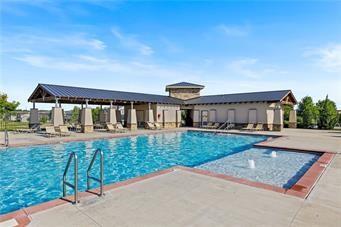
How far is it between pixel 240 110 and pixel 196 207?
20.0 m

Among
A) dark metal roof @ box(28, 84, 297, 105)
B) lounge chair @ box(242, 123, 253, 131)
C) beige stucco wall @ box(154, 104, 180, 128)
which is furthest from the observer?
beige stucco wall @ box(154, 104, 180, 128)

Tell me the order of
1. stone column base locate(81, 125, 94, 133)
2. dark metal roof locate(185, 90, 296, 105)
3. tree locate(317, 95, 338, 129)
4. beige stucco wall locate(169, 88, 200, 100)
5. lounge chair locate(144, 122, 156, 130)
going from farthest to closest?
beige stucco wall locate(169, 88, 200, 100), tree locate(317, 95, 338, 129), lounge chair locate(144, 122, 156, 130), dark metal roof locate(185, 90, 296, 105), stone column base locate(81, 125, 94, 133)

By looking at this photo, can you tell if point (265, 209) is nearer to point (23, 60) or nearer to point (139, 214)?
point (139, 214)

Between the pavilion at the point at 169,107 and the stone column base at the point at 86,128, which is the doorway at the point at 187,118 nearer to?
the pavilion at the point at 169,107

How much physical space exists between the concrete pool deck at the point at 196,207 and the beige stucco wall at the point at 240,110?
16638 mm

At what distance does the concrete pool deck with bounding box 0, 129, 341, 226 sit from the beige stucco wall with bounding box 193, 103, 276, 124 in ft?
54.6

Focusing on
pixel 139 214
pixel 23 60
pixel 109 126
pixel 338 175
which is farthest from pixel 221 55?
pixel 139 214

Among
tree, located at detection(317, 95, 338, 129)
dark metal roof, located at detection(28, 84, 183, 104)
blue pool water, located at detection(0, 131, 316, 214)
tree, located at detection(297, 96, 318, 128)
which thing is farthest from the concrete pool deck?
tree, located at detection(297, 96, 318, 128)

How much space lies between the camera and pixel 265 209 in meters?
3.39

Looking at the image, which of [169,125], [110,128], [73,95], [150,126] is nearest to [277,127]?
[169,125]

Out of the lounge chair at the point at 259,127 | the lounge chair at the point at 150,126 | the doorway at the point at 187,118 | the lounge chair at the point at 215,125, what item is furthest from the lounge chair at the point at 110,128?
the lounge chair at the point at 259,127

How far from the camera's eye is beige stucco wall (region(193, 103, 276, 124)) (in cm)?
2027

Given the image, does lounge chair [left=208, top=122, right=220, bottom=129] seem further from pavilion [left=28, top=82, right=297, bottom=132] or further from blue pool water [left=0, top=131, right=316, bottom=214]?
blue pool water [left=0, top=131, right=316, bottom=214]

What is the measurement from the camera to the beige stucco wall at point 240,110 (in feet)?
66.5
